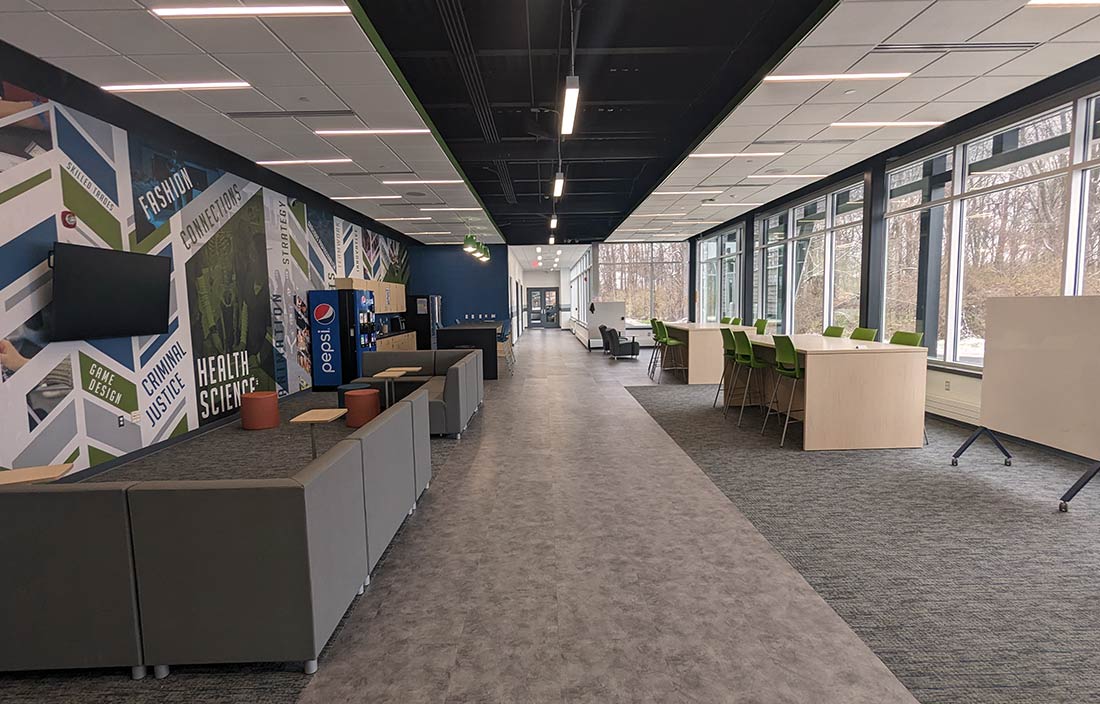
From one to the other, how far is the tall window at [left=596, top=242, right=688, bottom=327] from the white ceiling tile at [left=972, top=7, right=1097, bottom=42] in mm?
13264

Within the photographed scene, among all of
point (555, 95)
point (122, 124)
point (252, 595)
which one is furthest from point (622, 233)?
point (252, 595)

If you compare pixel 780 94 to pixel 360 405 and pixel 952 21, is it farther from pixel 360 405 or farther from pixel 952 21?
pixel 360 405

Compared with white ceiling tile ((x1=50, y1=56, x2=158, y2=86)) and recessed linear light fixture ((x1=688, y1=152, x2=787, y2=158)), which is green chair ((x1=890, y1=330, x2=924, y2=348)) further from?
white ceiling tile ((x1=50, y1=56, x2=158, y2=86))

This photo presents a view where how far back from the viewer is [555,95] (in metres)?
7.27

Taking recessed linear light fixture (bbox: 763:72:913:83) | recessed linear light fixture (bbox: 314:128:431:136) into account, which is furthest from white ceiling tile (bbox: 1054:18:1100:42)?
recessed linear light fixture (bbox: 314:128:431:136)

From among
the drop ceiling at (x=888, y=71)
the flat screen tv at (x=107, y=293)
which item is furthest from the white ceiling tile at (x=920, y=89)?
the flat screen tv at (x=107, y=293)

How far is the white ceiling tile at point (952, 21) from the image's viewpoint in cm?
359

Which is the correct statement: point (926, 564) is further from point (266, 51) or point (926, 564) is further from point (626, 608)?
point (266, 51)

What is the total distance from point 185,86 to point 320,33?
1.68 meters

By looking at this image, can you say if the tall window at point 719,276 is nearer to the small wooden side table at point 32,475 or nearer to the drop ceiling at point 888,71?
the drop ceiling at point 888,71

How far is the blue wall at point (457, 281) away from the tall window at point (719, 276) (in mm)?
5969

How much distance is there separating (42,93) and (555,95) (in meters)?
5.27

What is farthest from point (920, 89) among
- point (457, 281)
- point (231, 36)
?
point (457, 281)

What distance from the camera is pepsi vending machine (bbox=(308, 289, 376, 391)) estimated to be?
30.7 ft
